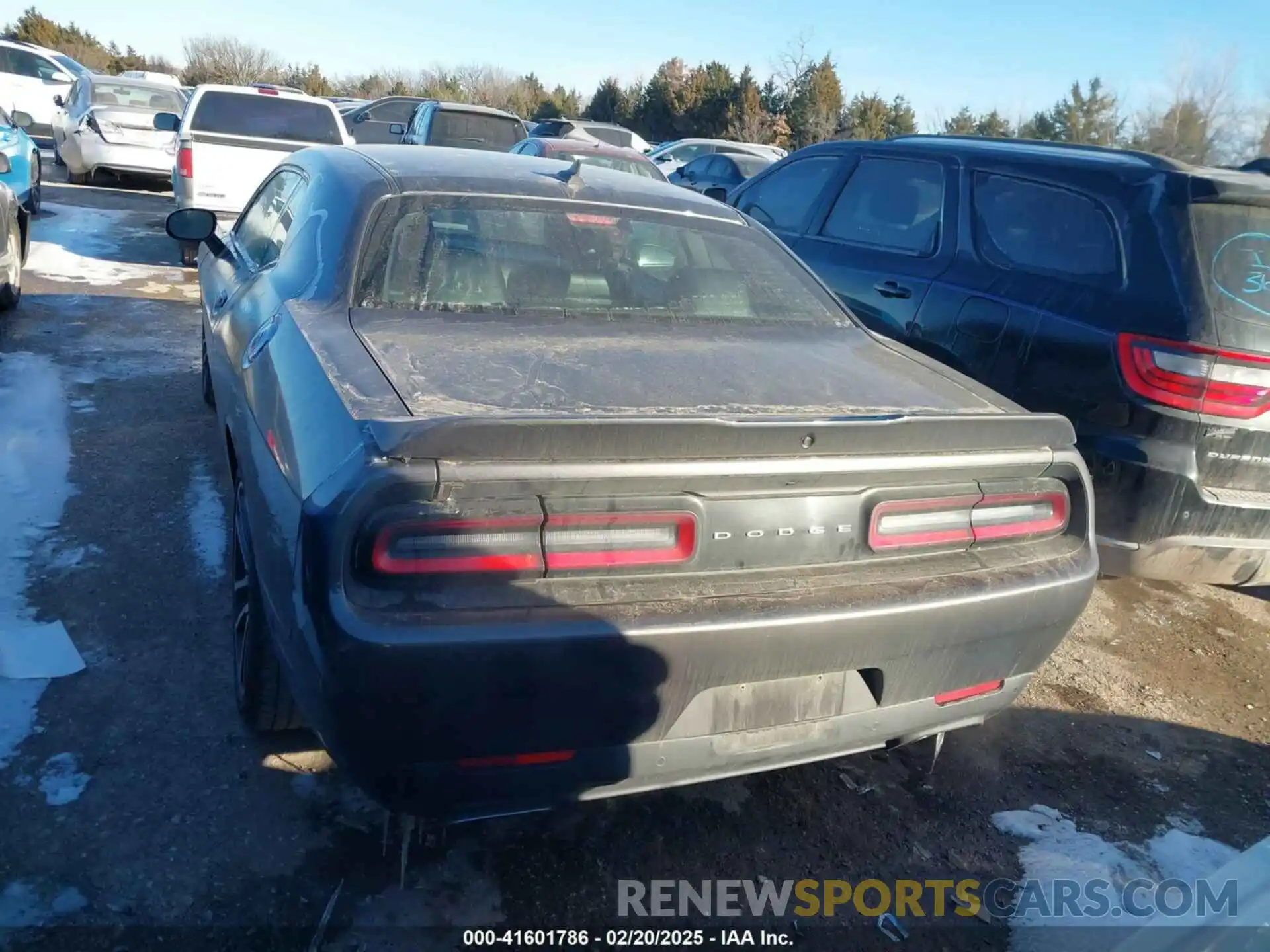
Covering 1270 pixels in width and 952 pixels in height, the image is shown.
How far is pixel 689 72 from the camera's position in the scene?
40.1 meters

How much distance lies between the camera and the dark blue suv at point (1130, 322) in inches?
139

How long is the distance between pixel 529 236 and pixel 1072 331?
2156 millimetres

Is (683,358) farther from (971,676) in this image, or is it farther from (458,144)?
(458,144)

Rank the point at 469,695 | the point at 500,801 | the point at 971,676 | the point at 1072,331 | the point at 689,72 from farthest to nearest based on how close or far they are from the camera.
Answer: the point at 689,72 < the point at 1072,331 < the point at 971,676 < the point at 500,801 < the point at 469,695

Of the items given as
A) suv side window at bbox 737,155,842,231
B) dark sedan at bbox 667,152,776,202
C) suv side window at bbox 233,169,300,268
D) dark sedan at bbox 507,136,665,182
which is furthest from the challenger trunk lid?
dark sedan at bbox 667,152,776,202

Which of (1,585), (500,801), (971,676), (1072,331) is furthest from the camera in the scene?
(1072,331)

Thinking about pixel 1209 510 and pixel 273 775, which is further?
pixel 1209 510

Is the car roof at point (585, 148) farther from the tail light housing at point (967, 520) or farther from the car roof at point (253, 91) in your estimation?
the tail light housing at point (967, 520)

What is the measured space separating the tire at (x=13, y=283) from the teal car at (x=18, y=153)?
1283 millimetres

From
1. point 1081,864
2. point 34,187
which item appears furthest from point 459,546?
point 34,187

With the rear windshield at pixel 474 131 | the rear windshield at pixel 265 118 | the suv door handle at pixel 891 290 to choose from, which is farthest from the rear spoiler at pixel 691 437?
the rear windshield at pixel 474 131

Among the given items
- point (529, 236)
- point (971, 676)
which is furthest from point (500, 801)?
point (529, 236)

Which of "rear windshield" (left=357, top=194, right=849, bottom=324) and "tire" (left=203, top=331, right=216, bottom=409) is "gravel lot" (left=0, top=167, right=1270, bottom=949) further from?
"rear windshield" (left=357, top=194, right=849, bottom=324)

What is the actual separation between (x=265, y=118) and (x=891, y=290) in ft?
25.4
